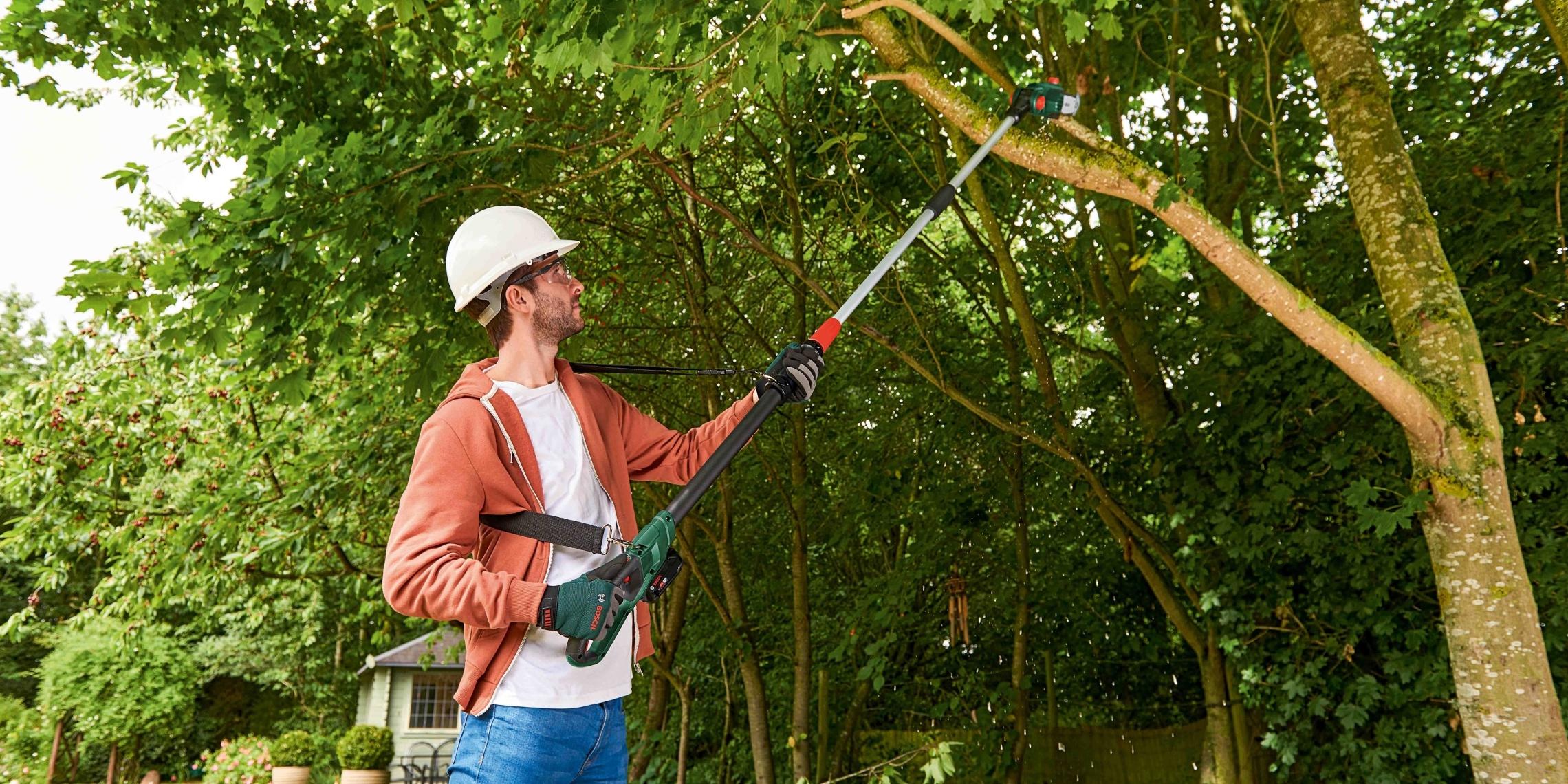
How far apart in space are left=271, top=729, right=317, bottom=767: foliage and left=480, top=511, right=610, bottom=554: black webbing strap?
63.4ft

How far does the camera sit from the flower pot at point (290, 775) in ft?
58.3

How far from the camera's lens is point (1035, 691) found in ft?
26.7

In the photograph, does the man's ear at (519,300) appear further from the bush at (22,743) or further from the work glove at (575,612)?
the bush at (22,743)

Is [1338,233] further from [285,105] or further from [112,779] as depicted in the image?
[112,779]

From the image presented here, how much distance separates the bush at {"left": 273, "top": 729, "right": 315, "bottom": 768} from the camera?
62.1ft

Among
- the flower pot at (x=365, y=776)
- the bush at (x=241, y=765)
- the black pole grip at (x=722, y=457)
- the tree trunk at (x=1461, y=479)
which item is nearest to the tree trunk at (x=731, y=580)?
the tree trunk at (x=1461, y=479)

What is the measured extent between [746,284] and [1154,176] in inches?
171

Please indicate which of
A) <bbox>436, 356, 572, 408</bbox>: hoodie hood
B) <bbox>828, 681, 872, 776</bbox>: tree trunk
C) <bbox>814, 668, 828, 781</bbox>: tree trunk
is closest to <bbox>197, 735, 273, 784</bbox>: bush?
<bbox>828, 681, 872, 776</bbox>: tree trunk

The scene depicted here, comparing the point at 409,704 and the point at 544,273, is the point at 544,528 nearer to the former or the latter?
the point at 544,273

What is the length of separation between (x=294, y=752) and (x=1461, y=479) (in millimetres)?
20190

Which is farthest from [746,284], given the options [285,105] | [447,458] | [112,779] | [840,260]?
[112,779]

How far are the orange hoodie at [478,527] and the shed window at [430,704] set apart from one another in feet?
82.9

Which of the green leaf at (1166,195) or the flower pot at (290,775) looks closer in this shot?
the green leaf at (1166,195)

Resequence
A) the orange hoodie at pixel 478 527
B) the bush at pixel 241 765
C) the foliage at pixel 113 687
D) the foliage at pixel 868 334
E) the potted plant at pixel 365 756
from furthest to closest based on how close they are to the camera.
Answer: the foliage at pixel 113 687
the potted plant at pixel 365 756
the bush at pixel 241 765
the foliage at pixel 868 334
the orange hoodie at pixel 478 527
